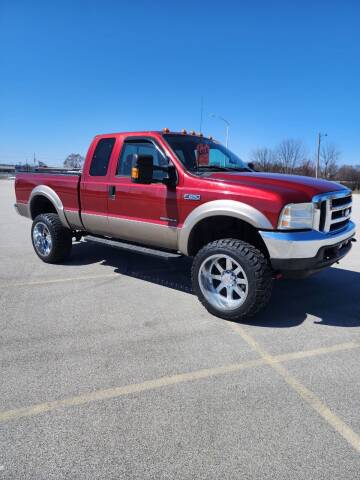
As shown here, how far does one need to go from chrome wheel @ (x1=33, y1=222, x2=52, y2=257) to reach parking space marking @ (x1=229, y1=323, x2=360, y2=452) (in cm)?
381

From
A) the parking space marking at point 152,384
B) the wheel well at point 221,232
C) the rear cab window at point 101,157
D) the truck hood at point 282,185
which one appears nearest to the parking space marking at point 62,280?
the rear cab window at point 101,157

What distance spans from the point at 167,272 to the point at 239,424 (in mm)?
3558

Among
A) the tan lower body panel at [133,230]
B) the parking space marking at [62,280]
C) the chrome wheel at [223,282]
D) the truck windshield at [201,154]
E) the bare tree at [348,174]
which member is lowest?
the parking space marking at [62,280]

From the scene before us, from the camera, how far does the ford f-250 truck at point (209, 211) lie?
3553mm

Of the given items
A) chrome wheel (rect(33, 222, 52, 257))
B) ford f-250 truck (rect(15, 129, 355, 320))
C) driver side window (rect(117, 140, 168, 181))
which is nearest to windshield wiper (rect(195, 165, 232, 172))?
ford f-250 truck (rect(15, 129, 355, 320))

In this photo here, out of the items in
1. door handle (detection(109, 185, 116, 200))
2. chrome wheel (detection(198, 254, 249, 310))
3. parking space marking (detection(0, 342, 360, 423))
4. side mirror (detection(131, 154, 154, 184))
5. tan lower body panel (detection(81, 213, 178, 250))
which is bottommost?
parking space marking (detection(0, 342, 360, 423))

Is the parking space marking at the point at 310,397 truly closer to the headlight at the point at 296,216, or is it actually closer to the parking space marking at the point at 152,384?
the parking space marking at the point at 152,384

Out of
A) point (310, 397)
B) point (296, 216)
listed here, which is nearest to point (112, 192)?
point (296, 216)

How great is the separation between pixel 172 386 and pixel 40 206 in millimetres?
4810

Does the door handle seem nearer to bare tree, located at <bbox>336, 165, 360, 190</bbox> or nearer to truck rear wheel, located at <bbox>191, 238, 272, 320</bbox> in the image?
truck rear wheel, located at <bbox>191, 238, 272, 320</bbox>

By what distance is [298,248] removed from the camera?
3.45 m

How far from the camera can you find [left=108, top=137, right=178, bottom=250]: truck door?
4383mm

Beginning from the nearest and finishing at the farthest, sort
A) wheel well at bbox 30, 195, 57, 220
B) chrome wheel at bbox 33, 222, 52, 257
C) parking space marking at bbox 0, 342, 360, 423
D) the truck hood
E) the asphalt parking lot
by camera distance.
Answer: the asphalt parking lot → parking space marking at bbox 0, 342, 360, 423 → the truck hood → chrome wheel at bbox 33, 222, 52, 257 → wheel well at bbox 30, 195, 57, 220

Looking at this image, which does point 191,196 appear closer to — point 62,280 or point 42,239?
point 62,280
